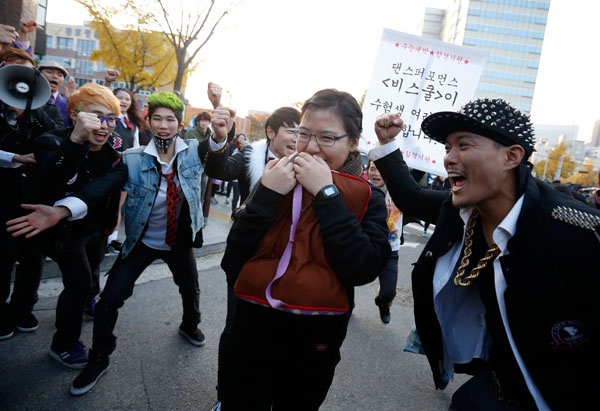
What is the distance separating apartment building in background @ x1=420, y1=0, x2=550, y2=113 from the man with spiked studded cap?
311 feet

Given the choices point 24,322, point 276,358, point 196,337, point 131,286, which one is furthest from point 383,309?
point 24,322

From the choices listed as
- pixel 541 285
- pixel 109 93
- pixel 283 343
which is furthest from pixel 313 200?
pixel 109 93

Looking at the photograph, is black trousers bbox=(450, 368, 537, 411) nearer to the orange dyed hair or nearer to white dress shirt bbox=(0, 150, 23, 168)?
the orange dyed hair

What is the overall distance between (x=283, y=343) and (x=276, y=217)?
541 mm

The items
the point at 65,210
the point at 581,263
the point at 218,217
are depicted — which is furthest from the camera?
the point at 218,217

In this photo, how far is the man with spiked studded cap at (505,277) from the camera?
1414 mm

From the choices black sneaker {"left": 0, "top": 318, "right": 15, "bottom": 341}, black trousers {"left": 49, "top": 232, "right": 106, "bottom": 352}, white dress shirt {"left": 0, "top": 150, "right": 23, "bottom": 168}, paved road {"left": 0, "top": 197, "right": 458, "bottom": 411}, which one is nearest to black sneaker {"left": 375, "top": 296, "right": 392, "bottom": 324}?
paved road {"left": 0, "top": 197, "right": 458, "bottom": 411}

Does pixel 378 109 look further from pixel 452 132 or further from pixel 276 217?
pixel 276 217

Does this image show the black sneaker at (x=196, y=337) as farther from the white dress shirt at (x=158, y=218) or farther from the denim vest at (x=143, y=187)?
the denim vest at (x=143, y=187)

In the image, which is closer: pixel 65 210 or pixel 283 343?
A: pixel 283 343

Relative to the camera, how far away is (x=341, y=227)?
146cm

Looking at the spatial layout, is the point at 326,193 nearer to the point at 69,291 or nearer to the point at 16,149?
the point at 69,291

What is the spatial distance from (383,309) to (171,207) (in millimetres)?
2798

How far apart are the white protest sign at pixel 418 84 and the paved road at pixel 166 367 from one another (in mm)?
1915
